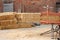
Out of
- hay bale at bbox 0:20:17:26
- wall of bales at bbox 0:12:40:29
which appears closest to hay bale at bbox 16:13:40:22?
wall of bales at bbox 0:12:40:29

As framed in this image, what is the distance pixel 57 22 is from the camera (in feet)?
30.0

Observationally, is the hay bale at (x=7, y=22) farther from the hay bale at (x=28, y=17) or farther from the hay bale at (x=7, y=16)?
the hay bale at (x=28, y=17)

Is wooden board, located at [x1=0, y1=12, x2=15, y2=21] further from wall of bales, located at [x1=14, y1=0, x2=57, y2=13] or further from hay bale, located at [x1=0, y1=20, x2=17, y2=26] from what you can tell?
wall of bales, located at [x1=14, y1=0, x2=57, y2=13]

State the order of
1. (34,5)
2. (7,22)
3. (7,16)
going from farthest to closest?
1. (34,5)
2. (7,16)
3. (7,22)

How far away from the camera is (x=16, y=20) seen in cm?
1337

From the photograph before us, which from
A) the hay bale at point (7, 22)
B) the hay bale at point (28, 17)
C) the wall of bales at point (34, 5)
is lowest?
the hay bale at point (7, 22)

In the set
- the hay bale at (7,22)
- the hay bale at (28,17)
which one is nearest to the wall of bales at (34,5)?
the hay bale at (28,17)

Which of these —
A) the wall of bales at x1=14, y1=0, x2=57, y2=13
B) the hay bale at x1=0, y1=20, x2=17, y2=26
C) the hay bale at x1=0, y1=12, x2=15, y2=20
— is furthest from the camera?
the wall of bales at x1=14, y1=0, x2=57, y2=13

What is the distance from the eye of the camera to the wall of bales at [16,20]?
1291 cm

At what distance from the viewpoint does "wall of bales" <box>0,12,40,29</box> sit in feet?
42.4

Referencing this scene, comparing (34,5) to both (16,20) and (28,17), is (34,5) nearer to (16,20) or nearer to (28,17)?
(28,17)

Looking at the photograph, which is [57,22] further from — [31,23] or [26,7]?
[26,7]

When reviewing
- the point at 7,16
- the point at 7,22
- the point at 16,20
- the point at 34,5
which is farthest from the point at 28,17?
the point at 34,5

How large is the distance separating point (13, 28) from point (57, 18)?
4.16m
